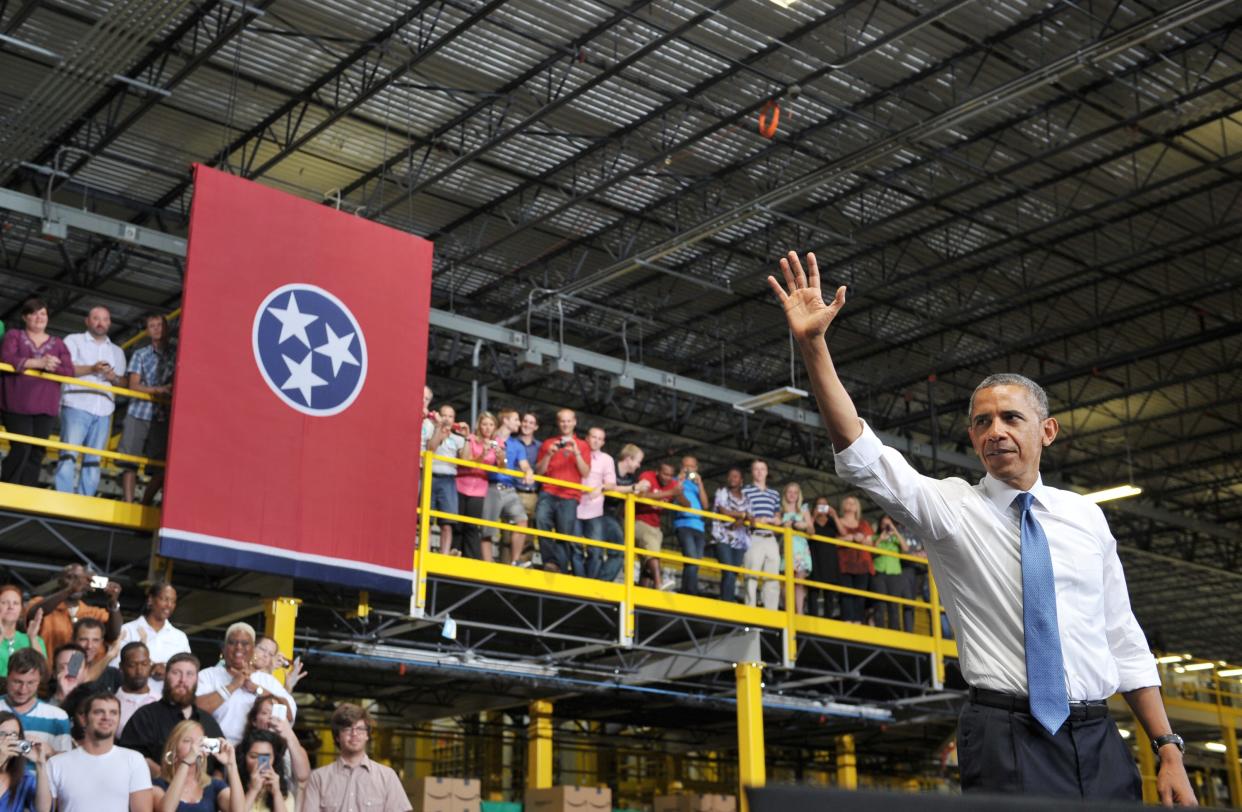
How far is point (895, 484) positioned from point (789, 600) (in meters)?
13.8

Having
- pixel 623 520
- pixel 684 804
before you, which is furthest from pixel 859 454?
pixel 684 804

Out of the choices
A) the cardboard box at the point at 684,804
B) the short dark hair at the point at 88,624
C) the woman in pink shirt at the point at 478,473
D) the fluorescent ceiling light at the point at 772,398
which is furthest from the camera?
the cardboard box at the point at 684,804

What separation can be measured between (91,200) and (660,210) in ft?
31.5

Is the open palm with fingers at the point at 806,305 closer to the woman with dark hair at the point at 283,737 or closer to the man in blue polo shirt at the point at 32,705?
the man in blue polo shirt at the point at 32,705

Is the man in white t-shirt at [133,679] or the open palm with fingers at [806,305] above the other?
the open palm with fingers at [806,305]

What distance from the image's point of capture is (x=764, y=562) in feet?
55.6

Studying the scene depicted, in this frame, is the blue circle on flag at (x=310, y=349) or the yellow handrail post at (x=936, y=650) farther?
the yellow handrail post at (x=936, y=650)

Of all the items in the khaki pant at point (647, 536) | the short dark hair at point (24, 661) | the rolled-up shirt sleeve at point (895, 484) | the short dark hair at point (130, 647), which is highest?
the khaki pant at point (647, 536)

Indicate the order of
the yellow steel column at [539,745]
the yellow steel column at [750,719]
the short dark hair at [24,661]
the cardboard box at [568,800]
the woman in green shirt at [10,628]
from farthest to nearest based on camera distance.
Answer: the yellow steel column at [539,745]
the cardboard box at [568,800]
the yellow steel column at [750,719]
the woman in green shirt at [10,628]
the short dark hair at [24,661]

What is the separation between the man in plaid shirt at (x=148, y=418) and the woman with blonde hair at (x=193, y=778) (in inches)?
148

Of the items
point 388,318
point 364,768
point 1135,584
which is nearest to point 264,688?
point 364,768

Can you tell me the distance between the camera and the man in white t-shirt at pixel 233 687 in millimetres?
10219

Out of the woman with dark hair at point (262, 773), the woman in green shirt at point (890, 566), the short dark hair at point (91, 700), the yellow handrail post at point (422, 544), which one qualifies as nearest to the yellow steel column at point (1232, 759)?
the woman in green shirt at point (890, 566)

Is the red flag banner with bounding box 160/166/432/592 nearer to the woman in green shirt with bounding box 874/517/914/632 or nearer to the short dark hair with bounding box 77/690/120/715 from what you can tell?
the short dark hair with bounding box 77/690/120/715
